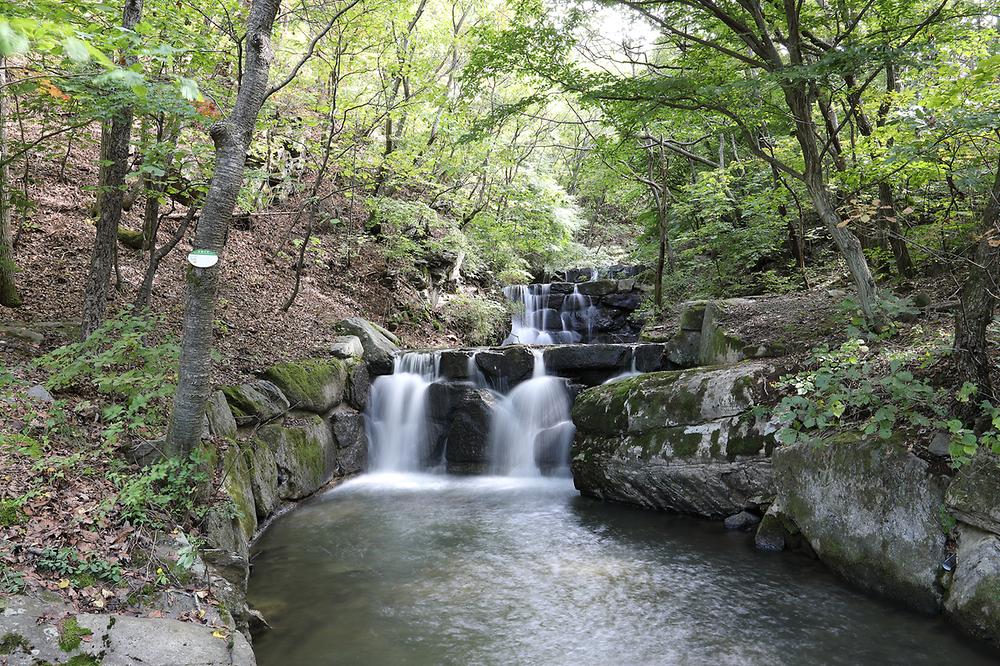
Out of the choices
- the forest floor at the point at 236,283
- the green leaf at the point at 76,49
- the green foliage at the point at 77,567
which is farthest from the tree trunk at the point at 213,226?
the green leaf at the point at 76,49

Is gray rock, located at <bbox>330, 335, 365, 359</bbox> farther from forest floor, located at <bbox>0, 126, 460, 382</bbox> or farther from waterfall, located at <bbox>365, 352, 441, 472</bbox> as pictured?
waterfall, located at <bbox>365, 352, 441, 472</bbox>

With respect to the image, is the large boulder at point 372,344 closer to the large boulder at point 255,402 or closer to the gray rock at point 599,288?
the large boulder at point 255,402

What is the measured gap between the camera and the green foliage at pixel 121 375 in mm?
5035

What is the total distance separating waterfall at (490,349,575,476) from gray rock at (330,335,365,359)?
2.68 m

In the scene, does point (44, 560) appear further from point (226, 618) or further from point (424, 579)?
point (424, 579)

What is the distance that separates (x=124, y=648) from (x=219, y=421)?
329 centimetres

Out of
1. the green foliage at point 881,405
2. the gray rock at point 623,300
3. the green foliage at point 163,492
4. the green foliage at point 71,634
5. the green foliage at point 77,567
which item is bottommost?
the green foliage at point 71,634

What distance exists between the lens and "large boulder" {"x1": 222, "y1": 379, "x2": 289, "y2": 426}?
6716mm

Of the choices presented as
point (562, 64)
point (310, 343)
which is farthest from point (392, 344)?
point (562, 64)

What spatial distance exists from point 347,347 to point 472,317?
4.82 metres

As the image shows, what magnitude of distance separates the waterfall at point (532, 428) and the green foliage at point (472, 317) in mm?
4100

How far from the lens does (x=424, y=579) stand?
210 inches

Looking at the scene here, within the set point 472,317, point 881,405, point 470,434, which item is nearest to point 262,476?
point 470,434

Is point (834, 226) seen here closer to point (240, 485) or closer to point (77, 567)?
point (240, 485)
